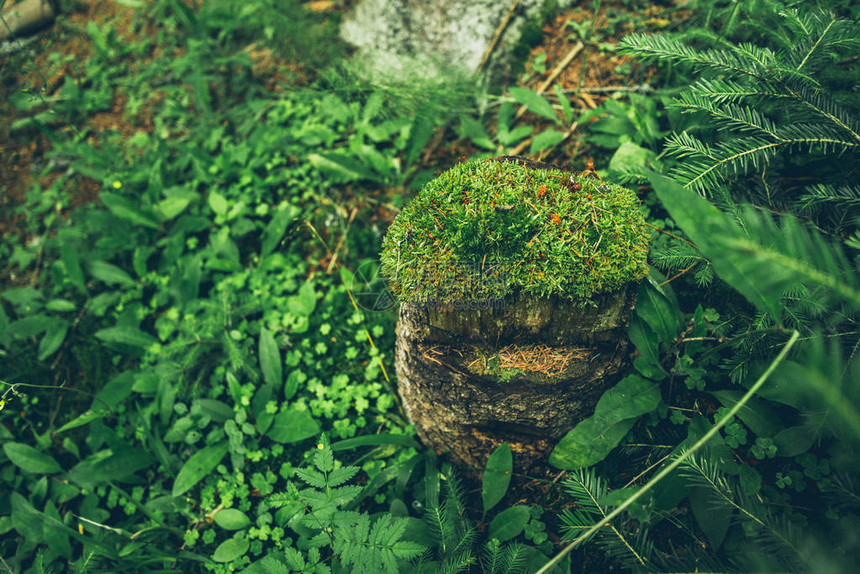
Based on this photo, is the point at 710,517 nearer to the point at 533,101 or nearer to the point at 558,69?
the point at 533,101

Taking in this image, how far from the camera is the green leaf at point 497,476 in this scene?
231 centimetres

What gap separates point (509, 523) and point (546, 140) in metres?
2.50

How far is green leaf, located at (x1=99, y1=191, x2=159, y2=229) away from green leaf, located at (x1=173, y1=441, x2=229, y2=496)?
2.02 m

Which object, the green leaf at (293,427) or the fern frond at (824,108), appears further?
the green leaf at (293,427)

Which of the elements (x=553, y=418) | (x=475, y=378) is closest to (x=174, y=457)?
(x=475, y=378)

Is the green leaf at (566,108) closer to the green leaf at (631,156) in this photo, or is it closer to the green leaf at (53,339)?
the green leaf at (631,156)

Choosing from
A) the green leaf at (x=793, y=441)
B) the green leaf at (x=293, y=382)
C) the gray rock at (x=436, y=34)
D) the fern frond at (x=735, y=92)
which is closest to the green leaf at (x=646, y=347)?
the green leaf at (x=793, y=441)

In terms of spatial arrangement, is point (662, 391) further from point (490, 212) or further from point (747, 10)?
point (747, 10)

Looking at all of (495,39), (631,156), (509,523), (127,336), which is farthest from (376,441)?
(495,39)

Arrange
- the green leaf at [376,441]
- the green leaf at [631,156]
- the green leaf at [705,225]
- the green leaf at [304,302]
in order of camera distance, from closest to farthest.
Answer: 1. the green leaf at [705,225]
2. the green leaf at [376,441]
3. the green leaf at [631,156]
4. the green leaf at [304,302]

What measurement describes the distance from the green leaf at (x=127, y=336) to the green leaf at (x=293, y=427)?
1302 mm

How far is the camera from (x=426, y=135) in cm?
345

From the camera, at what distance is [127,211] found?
11.9 ft

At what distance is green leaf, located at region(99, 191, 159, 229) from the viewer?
3623 mm
